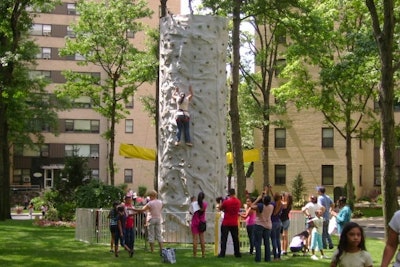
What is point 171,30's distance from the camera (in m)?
23.9

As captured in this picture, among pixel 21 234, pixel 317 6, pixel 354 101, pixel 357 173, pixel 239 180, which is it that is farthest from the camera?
pixel 357 173

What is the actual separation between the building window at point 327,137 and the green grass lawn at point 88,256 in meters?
30.5

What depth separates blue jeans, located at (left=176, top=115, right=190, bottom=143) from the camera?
75.6 feet

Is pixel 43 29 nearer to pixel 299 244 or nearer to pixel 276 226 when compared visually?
pixel 299 244

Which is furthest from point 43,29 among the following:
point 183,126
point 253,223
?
point 253,223

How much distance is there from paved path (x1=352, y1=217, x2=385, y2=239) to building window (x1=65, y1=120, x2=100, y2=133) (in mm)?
38343

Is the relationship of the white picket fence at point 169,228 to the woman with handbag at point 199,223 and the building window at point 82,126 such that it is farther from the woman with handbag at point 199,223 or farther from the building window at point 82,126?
the building window at point 82,126

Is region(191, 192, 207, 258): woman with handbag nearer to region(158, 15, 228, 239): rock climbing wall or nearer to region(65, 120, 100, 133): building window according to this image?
region(158, 15, 228, 239): rock climbing wall

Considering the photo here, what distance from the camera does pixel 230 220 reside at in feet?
60.7

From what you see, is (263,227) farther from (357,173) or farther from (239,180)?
(357,173)

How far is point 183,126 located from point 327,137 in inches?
A: 1306

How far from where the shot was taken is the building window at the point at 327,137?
179 ft

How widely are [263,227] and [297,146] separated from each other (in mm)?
38096

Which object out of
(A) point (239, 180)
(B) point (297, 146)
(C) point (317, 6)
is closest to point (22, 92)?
(A) point (239, 180)
